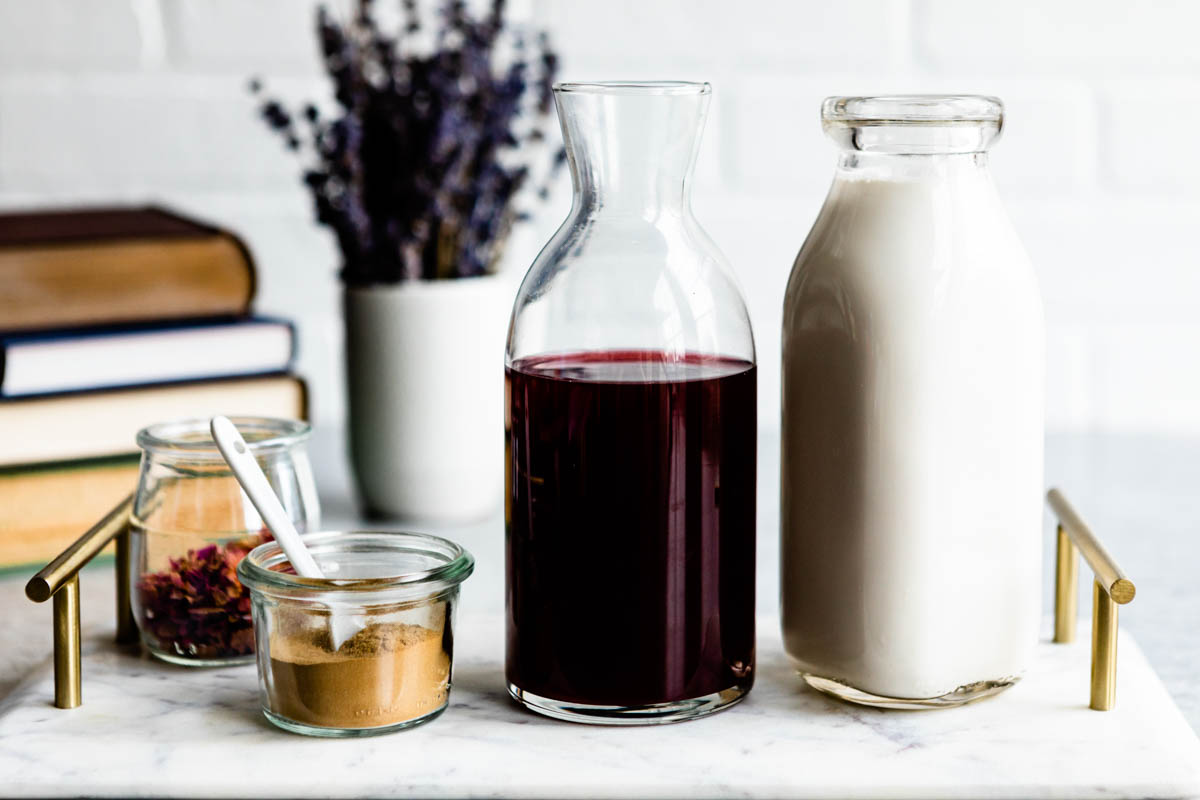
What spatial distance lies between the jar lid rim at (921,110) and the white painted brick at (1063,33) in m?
0.73

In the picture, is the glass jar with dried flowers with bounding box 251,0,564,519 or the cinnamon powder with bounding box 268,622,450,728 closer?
the cinnamon powder with bounding box 268,622,450,728

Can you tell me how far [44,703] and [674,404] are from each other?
11.4 inches

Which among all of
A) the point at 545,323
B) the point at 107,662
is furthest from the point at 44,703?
the point at 545,323

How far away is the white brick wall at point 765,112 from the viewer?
1212mm

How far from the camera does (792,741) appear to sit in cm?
52

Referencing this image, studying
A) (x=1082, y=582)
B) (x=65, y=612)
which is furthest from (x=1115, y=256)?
(x=65, y=612)

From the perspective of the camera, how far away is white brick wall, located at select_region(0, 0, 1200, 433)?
1.21 meters

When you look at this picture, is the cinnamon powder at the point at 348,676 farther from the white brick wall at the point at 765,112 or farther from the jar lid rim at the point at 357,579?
the white brick wall at the point at 765,112

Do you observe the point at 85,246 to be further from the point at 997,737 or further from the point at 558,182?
the point at 997,737

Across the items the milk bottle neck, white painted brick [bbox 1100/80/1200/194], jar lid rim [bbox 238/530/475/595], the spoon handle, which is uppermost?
white painted brick [bbox 1100/80/1200/194]

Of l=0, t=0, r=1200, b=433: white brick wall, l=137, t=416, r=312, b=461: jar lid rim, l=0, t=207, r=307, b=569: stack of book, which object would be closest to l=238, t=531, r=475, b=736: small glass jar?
l=137, t=416, r=312, b=461: jar lid rim

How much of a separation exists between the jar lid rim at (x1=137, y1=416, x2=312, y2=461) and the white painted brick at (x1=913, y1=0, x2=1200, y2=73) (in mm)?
768

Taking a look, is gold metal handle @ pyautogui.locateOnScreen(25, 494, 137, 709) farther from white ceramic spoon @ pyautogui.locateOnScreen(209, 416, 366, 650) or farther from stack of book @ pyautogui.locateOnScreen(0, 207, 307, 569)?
stack of book @ pyautogui.locateOnScreen(0, 207, 307, 569)

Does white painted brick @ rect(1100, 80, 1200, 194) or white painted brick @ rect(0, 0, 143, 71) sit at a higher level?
white painted brick @ rect(0, 0, 143, 71)
